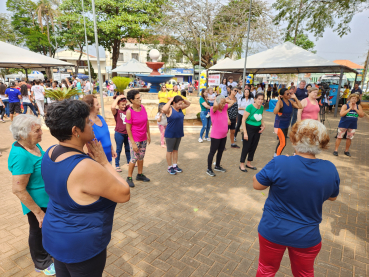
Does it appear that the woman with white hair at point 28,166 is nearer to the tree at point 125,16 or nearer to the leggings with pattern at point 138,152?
the leggings with pattern at point 138,152

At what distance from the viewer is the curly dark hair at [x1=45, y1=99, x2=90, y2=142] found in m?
1.43

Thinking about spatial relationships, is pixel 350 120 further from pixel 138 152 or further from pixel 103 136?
pixel 103 136

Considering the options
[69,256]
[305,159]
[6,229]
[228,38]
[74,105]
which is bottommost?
[6,229]

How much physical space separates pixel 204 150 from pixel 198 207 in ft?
11.2

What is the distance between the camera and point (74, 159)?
1387mm

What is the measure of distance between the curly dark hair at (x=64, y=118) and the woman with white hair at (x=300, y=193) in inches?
57.2

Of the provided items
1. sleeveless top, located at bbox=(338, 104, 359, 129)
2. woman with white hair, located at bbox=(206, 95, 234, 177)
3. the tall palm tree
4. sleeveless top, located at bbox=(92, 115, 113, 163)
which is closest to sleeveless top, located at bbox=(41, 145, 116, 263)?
sleeveless top, located at bbox=(92, 115, 113, 163)

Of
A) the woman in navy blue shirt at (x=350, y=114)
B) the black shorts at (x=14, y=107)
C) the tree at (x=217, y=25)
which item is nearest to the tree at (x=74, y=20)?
the tree at (x=217, y=25)

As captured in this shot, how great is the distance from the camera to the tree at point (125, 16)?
73.1 feet

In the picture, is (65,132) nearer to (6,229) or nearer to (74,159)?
(74,159)

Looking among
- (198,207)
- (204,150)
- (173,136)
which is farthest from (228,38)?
(198,207)

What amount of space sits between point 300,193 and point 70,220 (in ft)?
5.42

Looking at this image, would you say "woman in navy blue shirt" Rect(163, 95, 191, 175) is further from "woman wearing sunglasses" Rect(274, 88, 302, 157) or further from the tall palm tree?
the tall palm tree

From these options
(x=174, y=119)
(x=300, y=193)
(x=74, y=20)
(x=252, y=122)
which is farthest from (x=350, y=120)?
(x=74, y=20)
